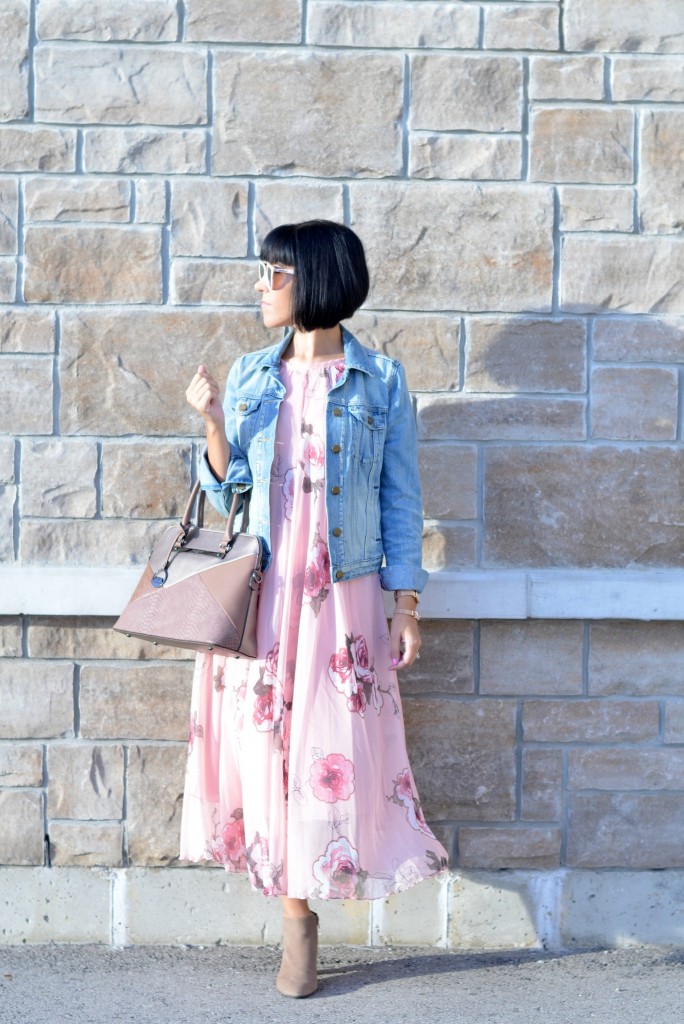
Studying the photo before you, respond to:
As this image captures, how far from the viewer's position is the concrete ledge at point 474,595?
3283 mm

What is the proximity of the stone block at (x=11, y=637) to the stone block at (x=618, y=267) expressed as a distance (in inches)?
78.0

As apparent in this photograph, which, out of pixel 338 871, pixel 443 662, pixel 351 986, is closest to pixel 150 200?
pixel 443 662

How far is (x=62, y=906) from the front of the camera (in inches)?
133

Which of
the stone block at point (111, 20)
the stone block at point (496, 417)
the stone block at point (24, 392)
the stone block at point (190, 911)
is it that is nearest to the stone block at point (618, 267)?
the stone block at point (496, 417)

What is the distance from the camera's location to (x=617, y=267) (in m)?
3.36

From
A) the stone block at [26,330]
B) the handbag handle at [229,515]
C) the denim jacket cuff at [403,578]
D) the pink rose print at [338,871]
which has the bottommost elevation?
the pink rose print at [338,871]

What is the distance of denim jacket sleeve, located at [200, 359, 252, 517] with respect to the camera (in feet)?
9.69

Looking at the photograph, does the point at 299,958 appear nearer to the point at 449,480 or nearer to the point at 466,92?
the point at 449,480

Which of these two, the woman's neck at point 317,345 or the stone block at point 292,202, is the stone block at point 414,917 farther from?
the stone block at point 292,202

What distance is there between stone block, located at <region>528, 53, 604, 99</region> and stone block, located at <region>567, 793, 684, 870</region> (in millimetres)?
2193

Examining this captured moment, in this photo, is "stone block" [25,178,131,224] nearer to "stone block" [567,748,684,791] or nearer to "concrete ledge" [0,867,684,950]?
"concrete ledge" [0,867,684,950]

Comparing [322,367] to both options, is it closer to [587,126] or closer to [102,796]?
[587,126]

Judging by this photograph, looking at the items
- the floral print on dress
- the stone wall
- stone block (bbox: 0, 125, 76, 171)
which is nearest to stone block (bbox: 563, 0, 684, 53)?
the stone wall

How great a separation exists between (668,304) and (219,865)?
88.6 inches
